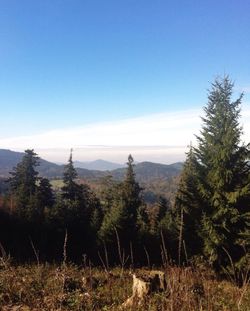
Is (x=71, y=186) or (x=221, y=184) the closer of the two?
(x=221, y=184)

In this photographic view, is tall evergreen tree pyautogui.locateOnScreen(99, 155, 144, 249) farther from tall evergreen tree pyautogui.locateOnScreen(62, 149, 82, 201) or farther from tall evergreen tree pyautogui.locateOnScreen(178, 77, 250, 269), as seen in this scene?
tall evergreen tree pyautogui.locateOnScreen(62, 149, 82, 201)

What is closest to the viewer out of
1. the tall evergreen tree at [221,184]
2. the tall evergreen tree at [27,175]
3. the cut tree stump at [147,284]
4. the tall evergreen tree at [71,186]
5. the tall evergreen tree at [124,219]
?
the cut tree stump at [147,284]

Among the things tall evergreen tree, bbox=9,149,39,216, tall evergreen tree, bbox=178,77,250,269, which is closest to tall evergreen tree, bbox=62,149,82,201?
tall evergreen tree, bbox=9,149,39,216

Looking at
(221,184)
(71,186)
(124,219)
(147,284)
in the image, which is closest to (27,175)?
(71,186)

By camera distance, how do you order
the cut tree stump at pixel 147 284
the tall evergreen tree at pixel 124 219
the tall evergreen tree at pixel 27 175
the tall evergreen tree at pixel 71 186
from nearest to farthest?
1. the cut tree stump at pixel 147 284
2. the tall evergreen tree at pixel 124 219
3. the tall evergreen tree at pixel 71 186
4. the tall evergreen tree at pixel 27 175

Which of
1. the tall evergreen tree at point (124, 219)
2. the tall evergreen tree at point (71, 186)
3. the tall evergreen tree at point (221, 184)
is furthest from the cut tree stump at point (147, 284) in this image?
the tall evergreen tree at point (71, 186)

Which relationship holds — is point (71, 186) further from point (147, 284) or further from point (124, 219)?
point (147, 284)

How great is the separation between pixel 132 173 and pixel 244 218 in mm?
17014

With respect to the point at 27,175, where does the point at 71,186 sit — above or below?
below

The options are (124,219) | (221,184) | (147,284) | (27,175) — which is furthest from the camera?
(27,175)

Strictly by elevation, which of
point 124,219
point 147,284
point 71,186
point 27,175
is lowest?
point 124,219

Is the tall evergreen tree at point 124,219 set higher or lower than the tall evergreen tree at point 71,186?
lower

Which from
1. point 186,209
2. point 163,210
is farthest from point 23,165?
point 186,209

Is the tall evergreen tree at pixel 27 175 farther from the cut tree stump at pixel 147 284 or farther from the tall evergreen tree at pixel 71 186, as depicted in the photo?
the cut tree stump at pixel 147 284
